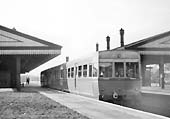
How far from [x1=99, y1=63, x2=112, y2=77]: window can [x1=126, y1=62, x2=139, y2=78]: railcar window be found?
0.92 m

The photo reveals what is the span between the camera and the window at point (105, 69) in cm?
1526

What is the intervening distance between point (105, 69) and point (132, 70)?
1.40 meters

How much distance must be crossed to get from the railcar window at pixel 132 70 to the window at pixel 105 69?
921 mm

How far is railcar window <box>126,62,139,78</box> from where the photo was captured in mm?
15359

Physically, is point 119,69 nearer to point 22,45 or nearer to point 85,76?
point 85,76

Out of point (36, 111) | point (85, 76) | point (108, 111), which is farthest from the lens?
point (85, 76)

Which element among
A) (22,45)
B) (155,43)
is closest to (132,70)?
(22,45)

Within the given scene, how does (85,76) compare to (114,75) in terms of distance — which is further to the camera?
(85,76)

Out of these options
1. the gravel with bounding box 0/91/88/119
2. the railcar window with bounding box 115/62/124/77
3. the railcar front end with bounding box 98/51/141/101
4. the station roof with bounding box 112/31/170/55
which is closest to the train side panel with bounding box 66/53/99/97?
the railcar front end with bounding box 98/51/141/101

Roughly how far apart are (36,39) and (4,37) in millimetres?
2968

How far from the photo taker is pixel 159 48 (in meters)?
30.2

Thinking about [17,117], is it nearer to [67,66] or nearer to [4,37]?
[67,66]

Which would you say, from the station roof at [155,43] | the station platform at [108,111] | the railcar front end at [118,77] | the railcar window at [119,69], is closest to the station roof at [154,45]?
the station roof at [155,43]

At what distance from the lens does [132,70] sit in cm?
1548
